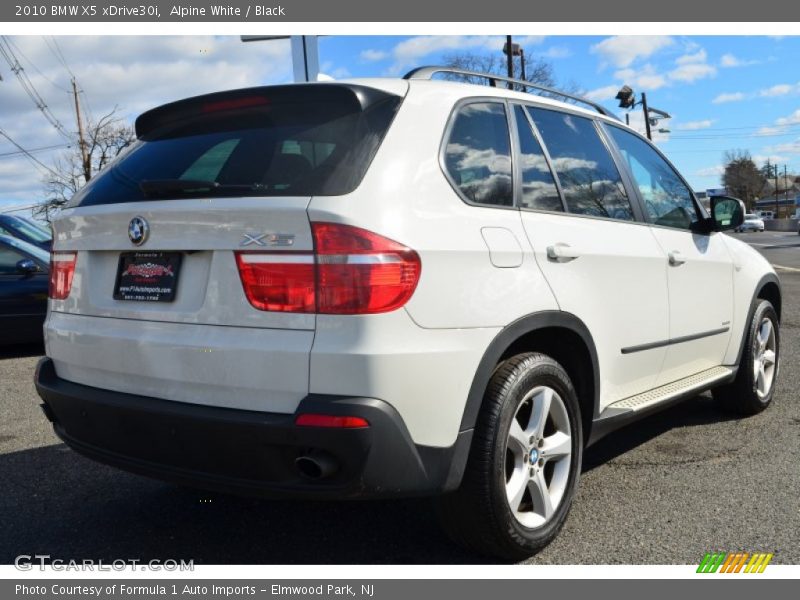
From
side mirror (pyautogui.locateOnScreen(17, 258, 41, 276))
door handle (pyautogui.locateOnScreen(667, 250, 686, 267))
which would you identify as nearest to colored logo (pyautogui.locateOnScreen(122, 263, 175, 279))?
door handle (pyautogui.locateOnScreen(667, 250, 686, 267))

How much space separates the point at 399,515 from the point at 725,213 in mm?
2694

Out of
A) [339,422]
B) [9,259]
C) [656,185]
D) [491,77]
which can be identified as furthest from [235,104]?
[9,259]

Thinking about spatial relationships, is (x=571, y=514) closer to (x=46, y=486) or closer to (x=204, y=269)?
(x=204, y=269)

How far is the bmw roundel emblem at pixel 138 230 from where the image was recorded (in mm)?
2604

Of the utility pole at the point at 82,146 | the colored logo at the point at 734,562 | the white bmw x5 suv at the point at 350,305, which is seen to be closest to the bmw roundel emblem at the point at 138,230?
the white bmw x5 suv at the point at 350,305

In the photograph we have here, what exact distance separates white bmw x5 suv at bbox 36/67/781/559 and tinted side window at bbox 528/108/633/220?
3 cm

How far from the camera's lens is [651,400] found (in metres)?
3.62

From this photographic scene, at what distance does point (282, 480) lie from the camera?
2371mm

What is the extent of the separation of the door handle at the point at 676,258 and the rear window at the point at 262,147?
1905 millimetres

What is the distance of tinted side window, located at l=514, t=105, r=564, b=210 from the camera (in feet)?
10.1

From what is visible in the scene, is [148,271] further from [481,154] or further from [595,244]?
[595,244]

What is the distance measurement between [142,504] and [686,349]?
287cm

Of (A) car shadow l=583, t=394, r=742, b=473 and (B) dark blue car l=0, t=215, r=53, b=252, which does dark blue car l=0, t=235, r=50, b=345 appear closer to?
(B) dark blue car l=0, t=215, r=53, b=252

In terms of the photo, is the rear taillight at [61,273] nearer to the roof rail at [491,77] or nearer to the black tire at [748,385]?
the roof rail at [491,77]
